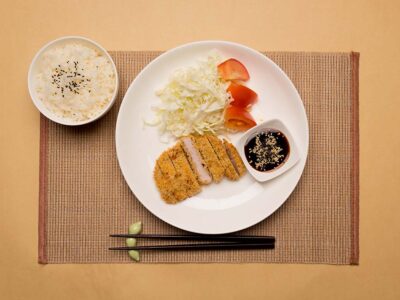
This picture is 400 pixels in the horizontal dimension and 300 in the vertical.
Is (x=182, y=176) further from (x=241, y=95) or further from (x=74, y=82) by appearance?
(x=74, y=82)

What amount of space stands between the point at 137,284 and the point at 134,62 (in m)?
1.76

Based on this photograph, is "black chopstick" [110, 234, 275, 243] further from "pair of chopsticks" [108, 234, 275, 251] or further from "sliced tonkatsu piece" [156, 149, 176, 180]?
"sliced tonkatsu piece" [156, 149, 176, 180]

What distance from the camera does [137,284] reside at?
3.18 metres

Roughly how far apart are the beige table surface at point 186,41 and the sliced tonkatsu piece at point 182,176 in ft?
2.15

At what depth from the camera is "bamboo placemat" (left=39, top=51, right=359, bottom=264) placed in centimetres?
315

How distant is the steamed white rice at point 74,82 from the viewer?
9.57 feet

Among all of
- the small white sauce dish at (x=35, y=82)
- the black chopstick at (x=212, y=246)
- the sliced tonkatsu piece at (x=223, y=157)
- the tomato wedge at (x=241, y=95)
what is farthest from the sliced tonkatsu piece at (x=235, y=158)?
the small white sauce dish at (x=35, y=82)

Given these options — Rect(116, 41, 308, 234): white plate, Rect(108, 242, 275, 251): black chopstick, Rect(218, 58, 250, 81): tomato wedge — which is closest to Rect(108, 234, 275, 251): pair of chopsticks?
Rect(108, 242, 275, 251): black chopstick

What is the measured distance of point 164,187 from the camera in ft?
9.95

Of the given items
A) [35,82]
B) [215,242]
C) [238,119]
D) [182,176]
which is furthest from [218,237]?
[35,82]

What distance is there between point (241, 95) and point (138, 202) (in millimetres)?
1151

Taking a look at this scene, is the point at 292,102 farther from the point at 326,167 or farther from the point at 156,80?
the point at 156,80

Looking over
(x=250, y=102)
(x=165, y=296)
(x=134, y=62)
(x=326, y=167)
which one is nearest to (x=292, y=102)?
(x=250, y=102)

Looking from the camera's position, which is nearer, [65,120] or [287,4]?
[65,120]
